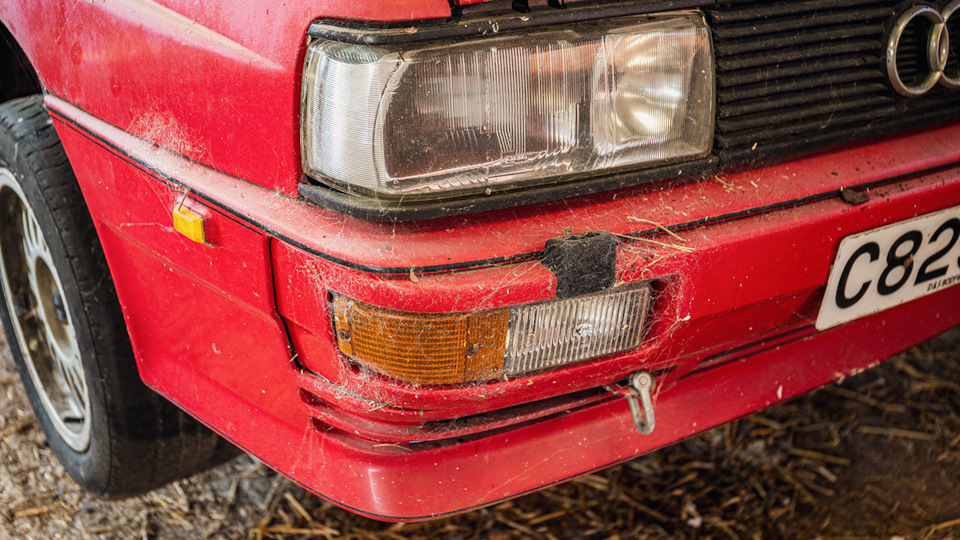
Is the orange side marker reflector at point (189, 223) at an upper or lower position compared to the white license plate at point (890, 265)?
upper

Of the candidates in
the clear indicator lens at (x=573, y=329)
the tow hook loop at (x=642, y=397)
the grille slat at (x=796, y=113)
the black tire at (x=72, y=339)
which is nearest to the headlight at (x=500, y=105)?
the grille slat at (x=796, y=113)

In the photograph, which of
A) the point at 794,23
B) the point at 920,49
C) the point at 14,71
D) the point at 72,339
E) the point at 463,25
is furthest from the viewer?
the point at 14,71

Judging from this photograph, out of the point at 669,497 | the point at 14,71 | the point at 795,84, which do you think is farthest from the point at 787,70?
the point at 14,71

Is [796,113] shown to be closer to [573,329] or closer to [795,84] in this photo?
[795,84]

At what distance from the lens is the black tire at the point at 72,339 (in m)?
1.78

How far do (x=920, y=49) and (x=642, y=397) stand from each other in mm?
892

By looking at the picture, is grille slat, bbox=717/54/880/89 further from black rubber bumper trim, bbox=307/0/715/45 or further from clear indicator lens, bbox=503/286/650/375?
clear indicator lens, bbox=503/286/650/375

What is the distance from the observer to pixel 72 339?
205cm

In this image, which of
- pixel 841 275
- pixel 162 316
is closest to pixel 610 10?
pixel 841 275

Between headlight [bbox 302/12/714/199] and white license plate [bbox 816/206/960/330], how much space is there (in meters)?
0.49

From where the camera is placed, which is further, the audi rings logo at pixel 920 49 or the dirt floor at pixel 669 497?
the dirt floor at pixel 669 497

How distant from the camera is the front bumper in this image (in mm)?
1234

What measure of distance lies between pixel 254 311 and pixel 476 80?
0.55 meters

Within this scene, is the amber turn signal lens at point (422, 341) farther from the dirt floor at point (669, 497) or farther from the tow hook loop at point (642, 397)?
the dirt floor at point (669, 497)
